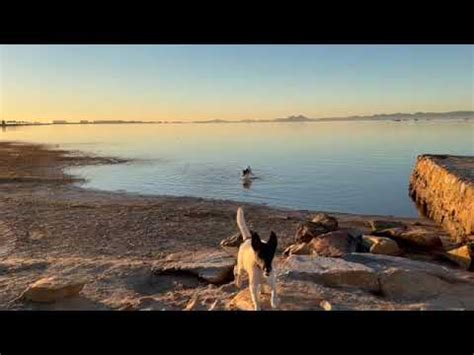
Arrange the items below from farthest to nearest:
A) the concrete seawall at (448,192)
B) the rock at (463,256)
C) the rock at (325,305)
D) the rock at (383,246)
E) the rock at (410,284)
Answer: the concrete seawall at (448,192)
the rock at (383,246)
the rock at (463,256)
the rock at (410,284)
the rock at (325,305)

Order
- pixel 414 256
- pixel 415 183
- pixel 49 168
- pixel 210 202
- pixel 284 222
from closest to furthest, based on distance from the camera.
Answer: pixel 414 256, pixel 284 222, pixel 210 202, pixel 415 183, pixel 49 168

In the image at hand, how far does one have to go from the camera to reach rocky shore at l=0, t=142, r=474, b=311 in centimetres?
575

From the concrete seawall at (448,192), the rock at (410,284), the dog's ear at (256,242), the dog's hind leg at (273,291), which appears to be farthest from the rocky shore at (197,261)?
the dog's ear at (256,242)

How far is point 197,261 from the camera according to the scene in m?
7.96

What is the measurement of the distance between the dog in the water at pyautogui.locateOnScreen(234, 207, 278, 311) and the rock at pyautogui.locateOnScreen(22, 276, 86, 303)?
2757mm

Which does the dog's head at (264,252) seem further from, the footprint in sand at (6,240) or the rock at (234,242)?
the footprint in sand at (6,240)

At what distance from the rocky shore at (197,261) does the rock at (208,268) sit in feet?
0.06

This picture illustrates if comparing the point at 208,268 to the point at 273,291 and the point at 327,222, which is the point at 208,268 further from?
the point at 327,222

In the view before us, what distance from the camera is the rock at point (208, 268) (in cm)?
716

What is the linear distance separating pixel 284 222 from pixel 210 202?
486 centimetres

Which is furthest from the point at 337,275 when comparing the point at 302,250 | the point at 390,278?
the point at 302,250
